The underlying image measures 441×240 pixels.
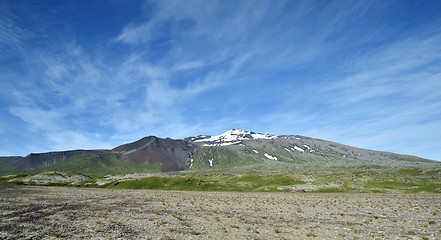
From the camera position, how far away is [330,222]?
32594 mm

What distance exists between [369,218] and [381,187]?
5838cm

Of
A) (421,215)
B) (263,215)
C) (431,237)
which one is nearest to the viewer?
(431,237)

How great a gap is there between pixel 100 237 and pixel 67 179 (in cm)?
16839

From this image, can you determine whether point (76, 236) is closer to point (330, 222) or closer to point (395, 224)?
point (330, 222)

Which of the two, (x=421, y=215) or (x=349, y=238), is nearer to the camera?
(x=349, y=238)

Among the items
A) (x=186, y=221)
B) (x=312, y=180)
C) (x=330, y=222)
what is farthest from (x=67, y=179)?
(x=330, y=222)

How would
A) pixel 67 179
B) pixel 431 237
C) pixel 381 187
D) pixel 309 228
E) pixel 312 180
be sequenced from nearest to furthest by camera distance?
pixel 431 237 < pixel 309 228 < pixel 381 187 < pixel 312 180 < pixel 67 179

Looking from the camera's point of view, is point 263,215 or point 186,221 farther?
point 263,215

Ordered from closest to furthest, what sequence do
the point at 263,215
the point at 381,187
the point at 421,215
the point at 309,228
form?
the point at 309,228
the point at 421,215
the point at 263,215
the point at 381,187

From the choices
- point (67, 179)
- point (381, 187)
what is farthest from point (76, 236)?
point (67, 179)

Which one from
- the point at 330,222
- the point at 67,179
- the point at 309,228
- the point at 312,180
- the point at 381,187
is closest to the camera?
the point at 309,228

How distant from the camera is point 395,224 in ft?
99.9

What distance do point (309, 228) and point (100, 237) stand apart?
20039mm

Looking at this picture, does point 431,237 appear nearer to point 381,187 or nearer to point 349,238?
point 349,238
